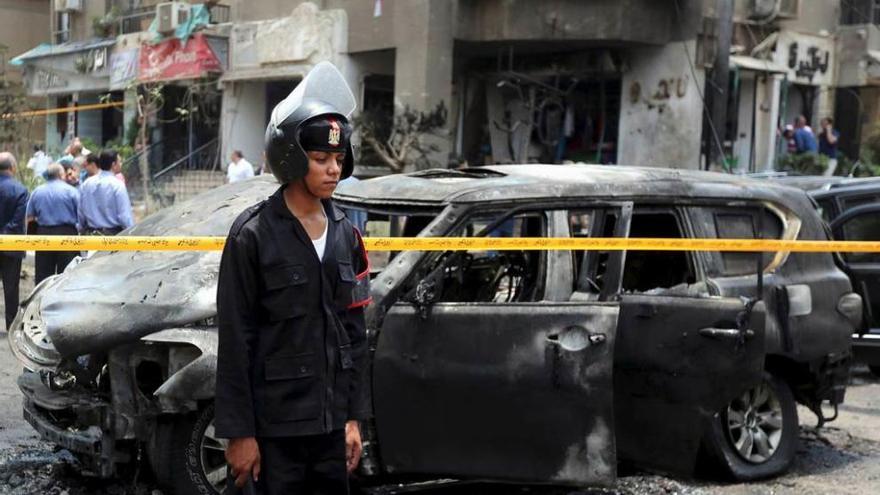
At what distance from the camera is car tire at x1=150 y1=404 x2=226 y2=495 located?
15.4 feet

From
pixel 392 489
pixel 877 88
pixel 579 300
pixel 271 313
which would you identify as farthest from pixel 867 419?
pixel 877 88

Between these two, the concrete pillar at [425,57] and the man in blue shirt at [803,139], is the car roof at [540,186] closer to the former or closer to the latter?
the concrete pillar at [425,57]

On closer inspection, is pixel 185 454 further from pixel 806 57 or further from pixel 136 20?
pixel 136 20

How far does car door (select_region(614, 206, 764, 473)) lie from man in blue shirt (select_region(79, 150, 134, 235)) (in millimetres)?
6354

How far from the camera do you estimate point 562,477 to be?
476 cm

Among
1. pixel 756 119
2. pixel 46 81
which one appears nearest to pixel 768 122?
pixel 756 119

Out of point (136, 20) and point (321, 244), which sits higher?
point (136, 20)

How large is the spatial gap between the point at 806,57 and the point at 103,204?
15.2 meters

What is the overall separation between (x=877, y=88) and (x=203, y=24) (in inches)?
575

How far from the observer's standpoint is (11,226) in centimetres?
961

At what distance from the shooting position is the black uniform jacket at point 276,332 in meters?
2.93

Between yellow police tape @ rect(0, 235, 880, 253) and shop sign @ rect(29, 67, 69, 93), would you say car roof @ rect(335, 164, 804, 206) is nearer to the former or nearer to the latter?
yellow police tape @ rect(0, 235, 880, 253)

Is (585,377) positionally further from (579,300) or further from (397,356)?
(397,356)

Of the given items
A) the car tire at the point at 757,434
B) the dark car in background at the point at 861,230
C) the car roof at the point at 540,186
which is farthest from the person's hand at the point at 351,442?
the dark car in background at the point at 861,230
